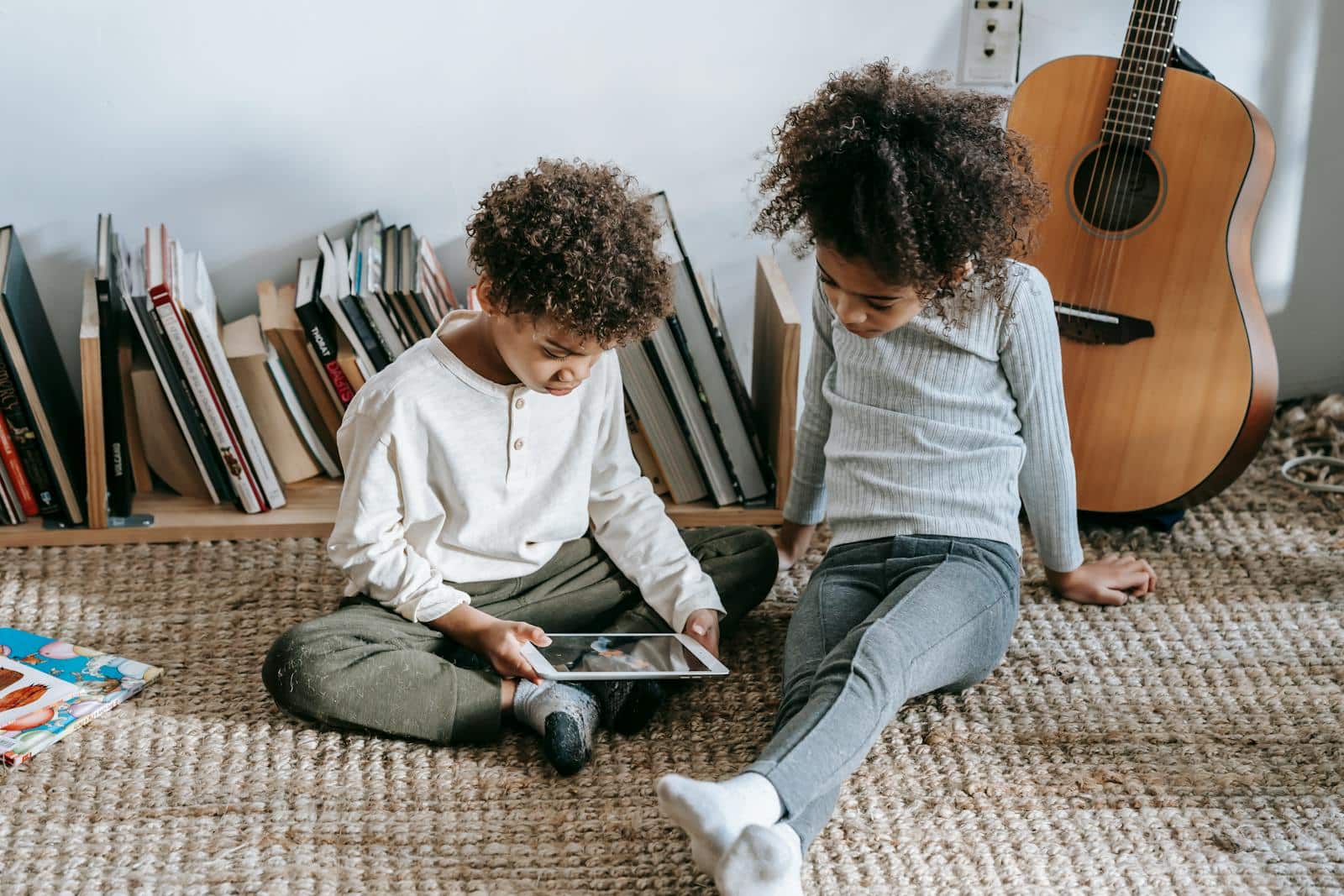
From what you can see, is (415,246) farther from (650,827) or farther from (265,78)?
(650,827)

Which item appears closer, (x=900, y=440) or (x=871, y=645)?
(x=871, y=645)

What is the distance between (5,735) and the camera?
3.28 ft

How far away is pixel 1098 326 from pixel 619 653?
0.68 meters

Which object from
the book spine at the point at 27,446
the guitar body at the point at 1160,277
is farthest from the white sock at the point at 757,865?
the book spine at the point at 27,446

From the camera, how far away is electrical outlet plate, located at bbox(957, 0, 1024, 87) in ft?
4.65

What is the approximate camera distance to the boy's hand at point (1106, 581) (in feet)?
4.02

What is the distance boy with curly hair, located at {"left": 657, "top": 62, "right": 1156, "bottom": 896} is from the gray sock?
0.17m

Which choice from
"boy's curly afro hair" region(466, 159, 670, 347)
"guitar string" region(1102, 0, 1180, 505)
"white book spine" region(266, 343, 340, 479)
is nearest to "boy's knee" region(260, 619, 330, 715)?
"boy's curly afro hair" region(466, 159, 670, 347)

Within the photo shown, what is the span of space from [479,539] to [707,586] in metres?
0.23

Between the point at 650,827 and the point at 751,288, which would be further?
the point at 751,288

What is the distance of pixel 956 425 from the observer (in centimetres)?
108

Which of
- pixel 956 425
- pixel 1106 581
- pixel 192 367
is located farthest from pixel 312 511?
pixel 1106 581

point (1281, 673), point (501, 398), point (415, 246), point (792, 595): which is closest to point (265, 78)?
point (415, 246)

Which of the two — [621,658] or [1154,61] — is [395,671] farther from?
[1154,61]
